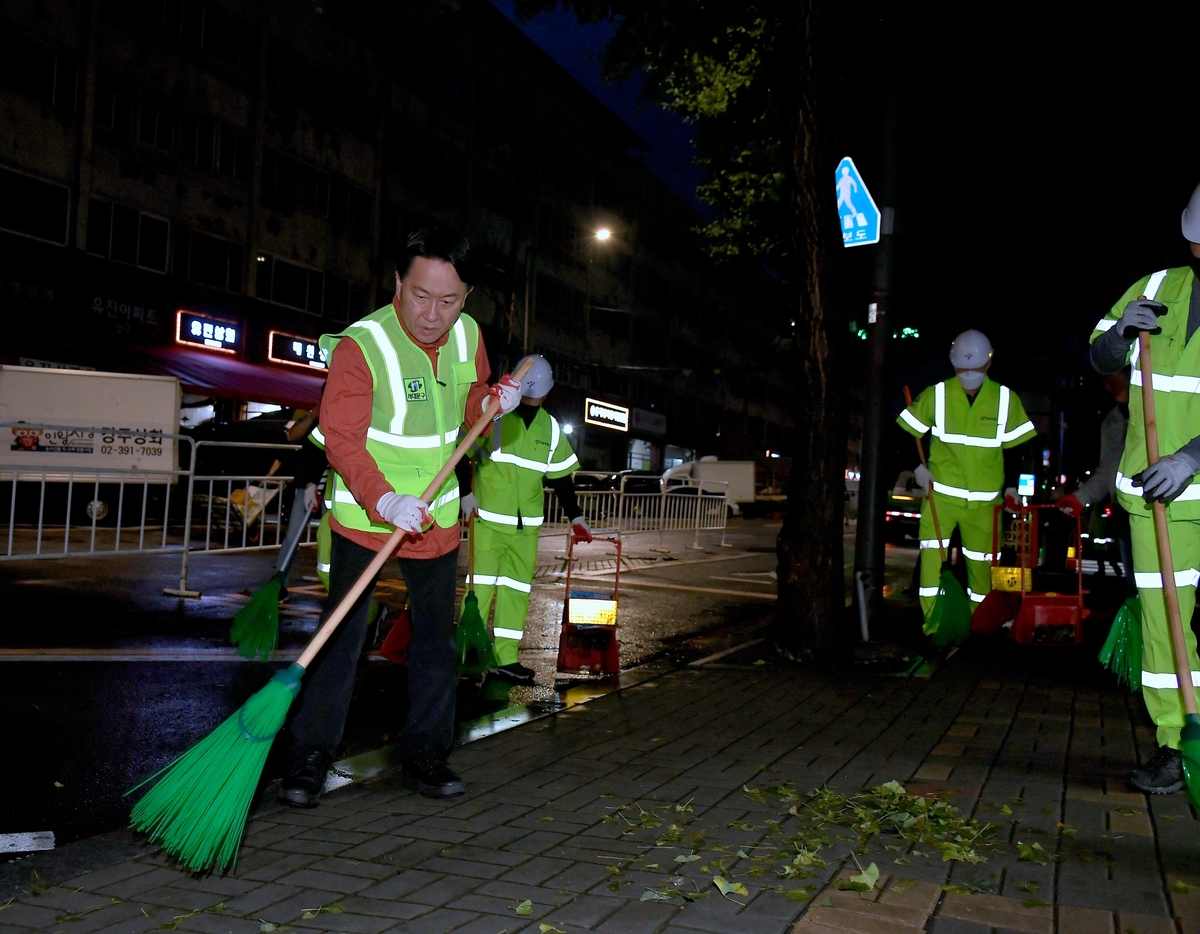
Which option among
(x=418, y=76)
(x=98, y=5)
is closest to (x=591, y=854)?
(x=98, y=5)

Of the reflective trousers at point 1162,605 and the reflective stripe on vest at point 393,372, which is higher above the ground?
the reflective stripe on vest at point 393,372

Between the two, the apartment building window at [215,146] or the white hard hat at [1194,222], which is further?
the apartment building window at [215,146]

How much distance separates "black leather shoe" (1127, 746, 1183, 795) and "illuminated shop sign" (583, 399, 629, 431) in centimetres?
4319

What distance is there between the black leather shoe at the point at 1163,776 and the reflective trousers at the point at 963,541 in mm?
3813

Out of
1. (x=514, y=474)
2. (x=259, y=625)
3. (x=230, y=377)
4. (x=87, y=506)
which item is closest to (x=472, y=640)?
(x=514, y=474)

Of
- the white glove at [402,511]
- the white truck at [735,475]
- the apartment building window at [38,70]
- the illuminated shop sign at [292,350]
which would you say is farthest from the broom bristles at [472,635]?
the white truck at [735,475]

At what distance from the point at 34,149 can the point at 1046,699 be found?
2207cm

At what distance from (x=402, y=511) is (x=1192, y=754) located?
2.69m

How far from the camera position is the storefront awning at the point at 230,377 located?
23688 millimetres

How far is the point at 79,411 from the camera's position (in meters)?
18.2

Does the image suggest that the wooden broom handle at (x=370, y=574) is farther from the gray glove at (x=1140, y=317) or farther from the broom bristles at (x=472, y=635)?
the gray glove at (x=1140, y=317)

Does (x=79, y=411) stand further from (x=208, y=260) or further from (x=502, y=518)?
(x=502, y=518)

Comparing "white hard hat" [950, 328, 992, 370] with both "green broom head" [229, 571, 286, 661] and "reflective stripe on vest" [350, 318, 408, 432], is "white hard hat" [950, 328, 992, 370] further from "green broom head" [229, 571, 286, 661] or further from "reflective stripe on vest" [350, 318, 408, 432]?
"reflective stripe on vest" [350, 318, 408, 432]

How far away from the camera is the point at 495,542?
6.62 m
